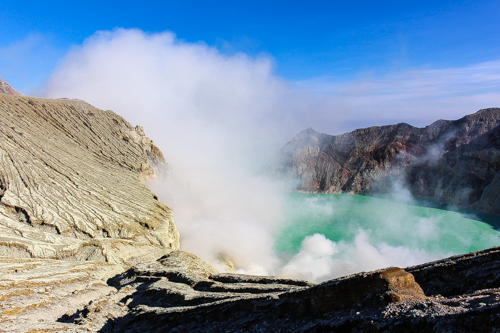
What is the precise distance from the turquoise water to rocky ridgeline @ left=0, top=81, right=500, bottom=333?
24172 millimetres

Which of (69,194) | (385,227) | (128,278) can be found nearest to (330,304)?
(128,278)

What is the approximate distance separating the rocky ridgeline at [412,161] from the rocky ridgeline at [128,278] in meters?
46.4

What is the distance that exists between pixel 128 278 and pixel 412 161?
66.1 metres

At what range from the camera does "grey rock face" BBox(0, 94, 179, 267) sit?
17.8m

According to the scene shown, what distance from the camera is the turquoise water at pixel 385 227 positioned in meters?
36.0

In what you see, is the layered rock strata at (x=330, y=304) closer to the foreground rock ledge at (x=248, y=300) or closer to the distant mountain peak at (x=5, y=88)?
the foreground rock ledge at (x=248, y=300)

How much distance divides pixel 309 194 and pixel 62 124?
54.9 meters

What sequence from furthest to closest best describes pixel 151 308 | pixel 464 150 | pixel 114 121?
pixel 464 150
pixel 114 121
pixel 151 308

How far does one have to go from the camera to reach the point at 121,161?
34.3 metres

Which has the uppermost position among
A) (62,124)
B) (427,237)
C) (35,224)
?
(62,124)

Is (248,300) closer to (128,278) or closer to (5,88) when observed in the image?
(128,278)

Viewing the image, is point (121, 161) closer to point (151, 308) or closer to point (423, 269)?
point (151, 308)

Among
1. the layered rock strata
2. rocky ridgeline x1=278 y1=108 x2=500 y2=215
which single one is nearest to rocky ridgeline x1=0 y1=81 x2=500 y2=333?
the layered rock strata

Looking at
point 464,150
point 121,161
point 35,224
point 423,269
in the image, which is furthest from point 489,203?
point 35,224
